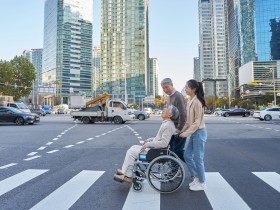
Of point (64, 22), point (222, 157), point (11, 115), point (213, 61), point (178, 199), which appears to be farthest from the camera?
point (213, 61)

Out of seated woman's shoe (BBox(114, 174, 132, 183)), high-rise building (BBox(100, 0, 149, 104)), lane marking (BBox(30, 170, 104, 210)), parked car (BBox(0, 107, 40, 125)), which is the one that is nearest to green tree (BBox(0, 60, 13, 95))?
parked car (BBox(0, 107, 40, 125))

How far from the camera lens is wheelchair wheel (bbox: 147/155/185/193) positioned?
186 inches

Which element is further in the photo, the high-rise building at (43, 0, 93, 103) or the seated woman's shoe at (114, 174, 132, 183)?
the high-rise building at (43, 0, 93, 103)

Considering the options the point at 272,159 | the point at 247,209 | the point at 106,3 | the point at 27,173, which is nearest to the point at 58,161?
the point at 27,173

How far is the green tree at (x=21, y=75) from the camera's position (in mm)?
66438

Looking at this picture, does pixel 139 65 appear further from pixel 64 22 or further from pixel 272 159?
pixel 272 159

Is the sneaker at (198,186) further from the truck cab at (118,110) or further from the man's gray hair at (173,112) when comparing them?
the truck cab at (118,110)

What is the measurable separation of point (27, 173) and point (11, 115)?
1930 centimetres

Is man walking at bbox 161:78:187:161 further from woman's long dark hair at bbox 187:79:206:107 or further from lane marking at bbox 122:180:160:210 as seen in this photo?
lane marking at bbox 122:180:160:210

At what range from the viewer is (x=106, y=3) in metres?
144

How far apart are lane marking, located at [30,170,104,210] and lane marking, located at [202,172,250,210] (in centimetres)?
205

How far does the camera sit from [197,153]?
4.84 meters

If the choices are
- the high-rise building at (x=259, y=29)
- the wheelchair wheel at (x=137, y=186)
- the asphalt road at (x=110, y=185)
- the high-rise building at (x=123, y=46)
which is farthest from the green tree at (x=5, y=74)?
the high-rise building at (x=259, y=29)

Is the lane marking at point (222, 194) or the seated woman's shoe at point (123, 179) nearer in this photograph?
the lane marking at point (222, 194)
